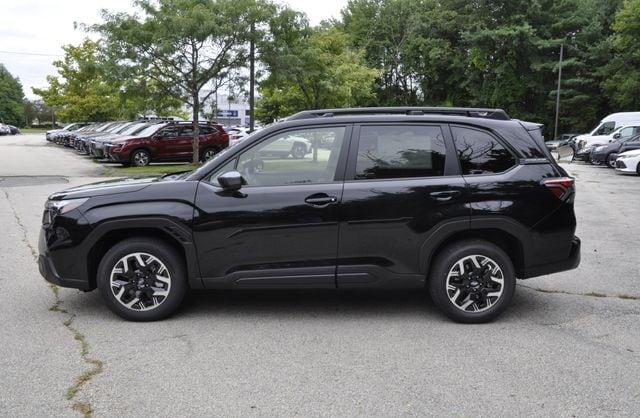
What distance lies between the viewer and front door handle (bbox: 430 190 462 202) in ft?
16.0

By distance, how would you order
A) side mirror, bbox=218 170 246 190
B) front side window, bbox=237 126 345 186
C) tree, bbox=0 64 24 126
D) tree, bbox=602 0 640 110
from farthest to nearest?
1. tree, bbox=0 64 24 126
2. tree, bbox=602 0 640 110
3. front side window, bbox=237 126 345 186
4. side mirror, bbox=218 170 246 190

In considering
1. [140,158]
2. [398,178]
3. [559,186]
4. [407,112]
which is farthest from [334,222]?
[140,158]

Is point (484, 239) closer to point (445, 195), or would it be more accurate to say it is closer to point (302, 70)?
point (445, 195)

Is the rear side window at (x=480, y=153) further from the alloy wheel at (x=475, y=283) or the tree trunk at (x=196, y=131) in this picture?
the tree trunk at (x=196, y=131)

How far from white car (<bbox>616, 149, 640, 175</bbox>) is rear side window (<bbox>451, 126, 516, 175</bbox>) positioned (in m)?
18.1

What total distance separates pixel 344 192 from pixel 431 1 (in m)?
57.4

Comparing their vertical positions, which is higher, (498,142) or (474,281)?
(498,142)

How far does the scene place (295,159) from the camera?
5.12 metres

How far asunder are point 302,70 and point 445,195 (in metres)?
16.8

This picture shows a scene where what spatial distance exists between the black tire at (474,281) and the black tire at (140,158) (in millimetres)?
18967

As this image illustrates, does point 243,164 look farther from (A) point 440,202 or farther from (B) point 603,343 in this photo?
(B) point 603,343

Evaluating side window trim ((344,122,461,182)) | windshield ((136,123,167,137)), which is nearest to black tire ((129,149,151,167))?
windshield ((136,123,167,137))

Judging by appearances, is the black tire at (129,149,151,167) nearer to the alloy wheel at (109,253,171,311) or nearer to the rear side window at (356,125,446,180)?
the alloy wheel at (109,253,171,311)

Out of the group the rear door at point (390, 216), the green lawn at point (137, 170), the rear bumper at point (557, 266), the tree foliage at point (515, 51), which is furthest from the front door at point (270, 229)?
the tree foliage at point (515, 51)
